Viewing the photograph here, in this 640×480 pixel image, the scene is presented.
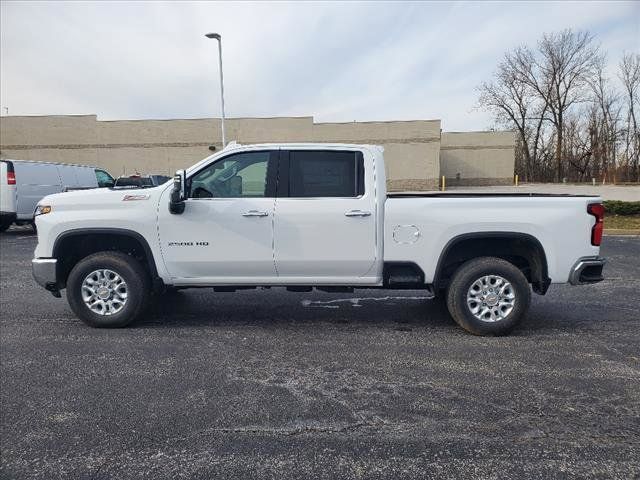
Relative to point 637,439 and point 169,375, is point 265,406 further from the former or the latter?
point 637,439

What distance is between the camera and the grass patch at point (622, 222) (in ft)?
41.4

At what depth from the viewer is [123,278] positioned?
4879mm

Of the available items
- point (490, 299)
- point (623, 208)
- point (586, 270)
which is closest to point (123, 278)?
point (490, 299)

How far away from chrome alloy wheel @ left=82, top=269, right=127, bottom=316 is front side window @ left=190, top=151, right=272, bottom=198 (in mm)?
1302

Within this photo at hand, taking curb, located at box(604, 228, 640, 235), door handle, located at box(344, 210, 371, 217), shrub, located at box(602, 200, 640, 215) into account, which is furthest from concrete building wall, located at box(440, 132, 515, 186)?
door handle, located at box(344, 210, 371, 217)

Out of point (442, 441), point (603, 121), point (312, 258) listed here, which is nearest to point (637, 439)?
point (442, 441)

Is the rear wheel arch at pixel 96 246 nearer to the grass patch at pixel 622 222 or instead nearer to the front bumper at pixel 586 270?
the front bumper at pixel 586 270

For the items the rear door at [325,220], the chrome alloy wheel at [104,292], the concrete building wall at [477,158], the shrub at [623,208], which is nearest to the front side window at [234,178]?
the rear door at [325,220]

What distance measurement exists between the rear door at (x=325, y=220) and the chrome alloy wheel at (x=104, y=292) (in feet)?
5.90

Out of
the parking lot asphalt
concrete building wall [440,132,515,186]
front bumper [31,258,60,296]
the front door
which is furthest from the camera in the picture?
concrete building wall [440,132,515,186]

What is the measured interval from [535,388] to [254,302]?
3.67 metres

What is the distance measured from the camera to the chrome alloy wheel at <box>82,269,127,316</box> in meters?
4.92

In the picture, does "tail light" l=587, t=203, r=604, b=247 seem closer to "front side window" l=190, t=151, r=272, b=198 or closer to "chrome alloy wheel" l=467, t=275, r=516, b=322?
"chrome alloy wheel" l=467, t=275, r=516, b=322

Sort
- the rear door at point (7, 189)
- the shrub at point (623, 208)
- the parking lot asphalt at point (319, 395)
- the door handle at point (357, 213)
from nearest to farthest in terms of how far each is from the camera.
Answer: the parking lot asphalt at point (319, 395) → the door handle at point (357, 213) → the rear door at point (7, 189) → the shrub at point (623, 208)
